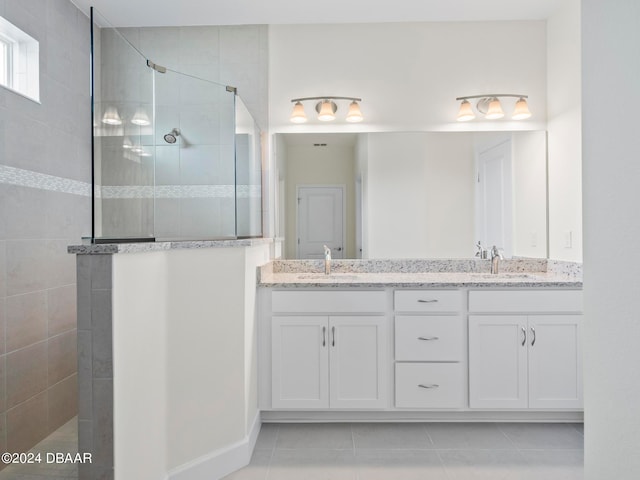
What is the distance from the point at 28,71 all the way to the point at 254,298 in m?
1.73

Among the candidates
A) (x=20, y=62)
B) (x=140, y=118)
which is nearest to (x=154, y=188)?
(x=140, y=118)

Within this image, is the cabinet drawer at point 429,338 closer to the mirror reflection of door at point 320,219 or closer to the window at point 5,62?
the mirror reflection of door at point 320,219

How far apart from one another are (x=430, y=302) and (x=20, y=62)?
261 cm

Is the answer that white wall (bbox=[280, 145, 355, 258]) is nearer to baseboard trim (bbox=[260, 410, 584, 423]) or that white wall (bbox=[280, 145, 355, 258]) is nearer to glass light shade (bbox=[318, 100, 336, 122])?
glass light shade (bbox=[318, 100, 336, 122])

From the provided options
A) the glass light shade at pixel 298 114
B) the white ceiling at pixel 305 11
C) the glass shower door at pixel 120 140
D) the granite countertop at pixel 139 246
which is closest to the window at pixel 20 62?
the white ceiling at pixel 305 11

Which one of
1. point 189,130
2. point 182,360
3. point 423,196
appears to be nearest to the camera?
point 182,360

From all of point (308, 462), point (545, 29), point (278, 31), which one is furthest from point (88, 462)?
point (545, 29)

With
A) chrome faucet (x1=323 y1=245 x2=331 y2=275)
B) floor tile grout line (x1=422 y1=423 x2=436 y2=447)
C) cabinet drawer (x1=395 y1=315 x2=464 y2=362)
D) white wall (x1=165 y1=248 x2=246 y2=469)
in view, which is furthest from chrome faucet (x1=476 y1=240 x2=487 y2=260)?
white wall (x1=165 y1=248 x2=246 y2=469)

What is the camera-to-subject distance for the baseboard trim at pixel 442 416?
2520mm

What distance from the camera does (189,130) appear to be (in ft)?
7.68

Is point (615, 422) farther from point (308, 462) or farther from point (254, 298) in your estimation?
point (254, 298)

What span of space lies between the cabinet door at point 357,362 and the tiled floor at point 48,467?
136 centimetres

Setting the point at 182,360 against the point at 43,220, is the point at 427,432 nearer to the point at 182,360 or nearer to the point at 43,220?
the point at 182,360

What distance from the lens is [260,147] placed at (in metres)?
3.02
